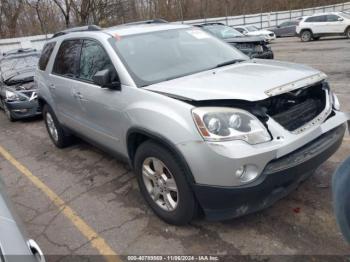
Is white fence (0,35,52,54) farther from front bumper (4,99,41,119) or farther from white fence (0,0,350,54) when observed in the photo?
front bumper (4,99,41,119)

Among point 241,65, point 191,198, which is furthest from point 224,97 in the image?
point 241,65

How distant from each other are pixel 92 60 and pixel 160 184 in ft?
6.04

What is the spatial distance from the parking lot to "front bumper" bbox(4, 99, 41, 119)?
3374mm

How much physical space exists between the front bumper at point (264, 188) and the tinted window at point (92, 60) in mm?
1745


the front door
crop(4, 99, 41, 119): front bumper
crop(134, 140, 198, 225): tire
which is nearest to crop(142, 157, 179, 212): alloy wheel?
crop(134, 140, 198, 225): tire

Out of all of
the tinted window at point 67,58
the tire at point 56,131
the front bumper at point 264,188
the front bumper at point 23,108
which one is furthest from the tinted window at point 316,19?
the front bumper at point 264,188

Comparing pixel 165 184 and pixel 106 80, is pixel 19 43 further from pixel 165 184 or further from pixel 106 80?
pixel 165 184

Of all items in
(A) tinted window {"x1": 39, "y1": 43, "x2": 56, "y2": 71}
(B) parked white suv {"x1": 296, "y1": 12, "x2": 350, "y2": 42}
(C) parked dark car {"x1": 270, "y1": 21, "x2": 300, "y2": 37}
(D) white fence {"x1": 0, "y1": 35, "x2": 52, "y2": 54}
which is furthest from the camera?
(C) parked dark car {"x1": 270, "y1": 21, "x2": 300, "y2": 37}

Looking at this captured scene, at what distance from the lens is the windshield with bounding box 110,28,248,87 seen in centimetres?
362

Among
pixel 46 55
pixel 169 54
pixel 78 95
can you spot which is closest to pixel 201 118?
pixel 169 54

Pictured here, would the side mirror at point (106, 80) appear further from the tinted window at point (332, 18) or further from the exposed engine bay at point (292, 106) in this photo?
the tinted window at point (332, 18)

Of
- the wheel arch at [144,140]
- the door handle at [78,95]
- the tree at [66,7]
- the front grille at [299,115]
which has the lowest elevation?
the wheel arch at [144,140]

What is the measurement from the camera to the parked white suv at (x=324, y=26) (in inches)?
830

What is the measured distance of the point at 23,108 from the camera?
827 cm
